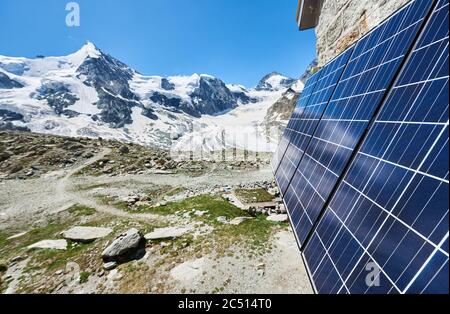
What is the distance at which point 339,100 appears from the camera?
9.45 meters

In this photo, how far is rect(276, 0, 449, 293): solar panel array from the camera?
3543 mm

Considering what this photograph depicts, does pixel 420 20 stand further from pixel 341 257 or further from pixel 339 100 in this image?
pixel 341 257

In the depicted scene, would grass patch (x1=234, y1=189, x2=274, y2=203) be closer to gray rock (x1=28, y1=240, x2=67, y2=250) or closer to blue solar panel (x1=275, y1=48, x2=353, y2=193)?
blue solar panel (x1=275, y1=48, x2=353, y2=193)

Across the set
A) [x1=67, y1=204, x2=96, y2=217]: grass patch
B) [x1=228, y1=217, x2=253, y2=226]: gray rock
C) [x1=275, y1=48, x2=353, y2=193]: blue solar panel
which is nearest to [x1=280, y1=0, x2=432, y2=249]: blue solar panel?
[x1=275, y1=48, x2=353, y2=193]: blue solar panel

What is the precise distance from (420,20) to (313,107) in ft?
22.2

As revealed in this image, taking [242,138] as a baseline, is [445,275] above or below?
above

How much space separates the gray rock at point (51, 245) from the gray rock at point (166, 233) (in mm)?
5456

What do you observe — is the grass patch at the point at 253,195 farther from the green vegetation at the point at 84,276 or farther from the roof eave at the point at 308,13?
the roof eave at the point at 308,13

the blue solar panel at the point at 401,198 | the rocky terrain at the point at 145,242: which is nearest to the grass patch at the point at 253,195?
the rocky terrain at the point at 145,242

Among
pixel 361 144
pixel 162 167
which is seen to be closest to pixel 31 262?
pixel 361 144

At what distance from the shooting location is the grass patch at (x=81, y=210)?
72.0 ft

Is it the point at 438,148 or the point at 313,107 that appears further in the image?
the point at 313,107

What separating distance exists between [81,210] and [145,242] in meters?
12.9

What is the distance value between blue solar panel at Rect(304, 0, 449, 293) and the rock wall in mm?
5327
